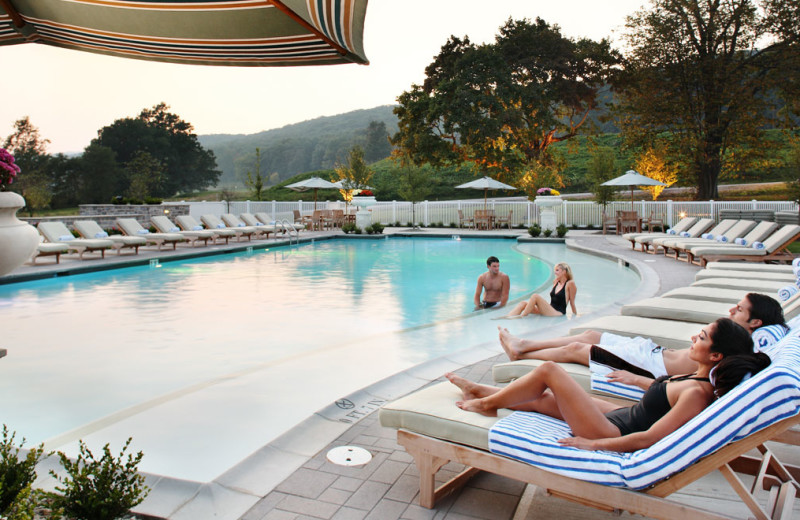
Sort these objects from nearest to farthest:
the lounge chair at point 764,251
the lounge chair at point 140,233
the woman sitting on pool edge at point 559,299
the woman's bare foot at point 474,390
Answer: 1. the woman's bare foot at point 474,390
2. the woman sitting on pool edge at point 559,299
3. the lounge chair at point 764,251
4. the lounge chair at point 140,233

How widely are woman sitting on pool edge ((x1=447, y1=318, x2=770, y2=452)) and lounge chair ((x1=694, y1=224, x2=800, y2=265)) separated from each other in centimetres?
883

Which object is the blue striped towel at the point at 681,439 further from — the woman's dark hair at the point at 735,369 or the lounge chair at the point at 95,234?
the lounge chair at the point at 95,234

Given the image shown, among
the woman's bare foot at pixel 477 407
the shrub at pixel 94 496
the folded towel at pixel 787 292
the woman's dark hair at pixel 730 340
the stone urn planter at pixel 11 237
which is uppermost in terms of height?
the stone urn planter at pixel 11 237

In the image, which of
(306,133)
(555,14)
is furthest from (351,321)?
(306,133)

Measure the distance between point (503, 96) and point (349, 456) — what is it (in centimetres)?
2920

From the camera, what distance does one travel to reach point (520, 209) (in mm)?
23328

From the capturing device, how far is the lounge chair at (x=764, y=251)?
9.61m

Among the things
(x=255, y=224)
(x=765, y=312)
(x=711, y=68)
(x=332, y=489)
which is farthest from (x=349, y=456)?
(x=711, y=68)

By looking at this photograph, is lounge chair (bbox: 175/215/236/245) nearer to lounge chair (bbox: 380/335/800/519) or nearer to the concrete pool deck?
the concrete pool deck

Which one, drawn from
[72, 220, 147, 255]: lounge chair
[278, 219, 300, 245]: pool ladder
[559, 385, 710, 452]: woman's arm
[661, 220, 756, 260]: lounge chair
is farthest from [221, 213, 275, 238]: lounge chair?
[559, 385, 710, 452]: woman's arm

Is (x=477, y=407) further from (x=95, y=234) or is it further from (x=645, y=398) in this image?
(x=95, y=234)

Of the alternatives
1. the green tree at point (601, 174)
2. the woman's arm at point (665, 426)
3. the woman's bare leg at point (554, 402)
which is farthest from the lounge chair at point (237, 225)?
the woman's arm at point (665, 426)

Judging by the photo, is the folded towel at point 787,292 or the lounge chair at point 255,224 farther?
the lounge chair at point 255,224

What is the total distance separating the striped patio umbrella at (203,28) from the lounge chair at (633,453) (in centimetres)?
196
